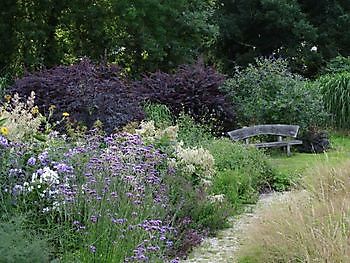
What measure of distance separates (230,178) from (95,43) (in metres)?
→ 11.4

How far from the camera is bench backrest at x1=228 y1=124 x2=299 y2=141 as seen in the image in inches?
448

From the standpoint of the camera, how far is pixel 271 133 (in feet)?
38.2

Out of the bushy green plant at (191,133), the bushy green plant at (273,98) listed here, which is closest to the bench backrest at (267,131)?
the bushy green plant at (191,133)

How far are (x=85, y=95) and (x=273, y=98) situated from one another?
4.71 metres

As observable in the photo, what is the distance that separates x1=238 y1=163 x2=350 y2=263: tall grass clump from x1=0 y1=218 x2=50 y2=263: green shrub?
5.50 ft

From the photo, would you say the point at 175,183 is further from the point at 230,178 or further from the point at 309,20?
the point at 309,20

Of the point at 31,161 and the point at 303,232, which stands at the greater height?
the point at 31,161

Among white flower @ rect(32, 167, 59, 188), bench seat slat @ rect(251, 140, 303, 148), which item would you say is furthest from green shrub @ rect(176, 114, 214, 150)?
white flower @ rect(32, 167, 59, 188)

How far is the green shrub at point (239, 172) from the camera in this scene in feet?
24.4

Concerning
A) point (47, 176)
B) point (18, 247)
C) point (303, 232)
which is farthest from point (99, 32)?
point (18, 247)

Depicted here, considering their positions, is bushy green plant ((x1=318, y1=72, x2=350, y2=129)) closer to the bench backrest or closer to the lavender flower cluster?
the bench backrest

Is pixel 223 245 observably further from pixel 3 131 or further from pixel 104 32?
pixel 104 32

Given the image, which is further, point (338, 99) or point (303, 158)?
point (338, 99)

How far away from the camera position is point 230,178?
7.62m
